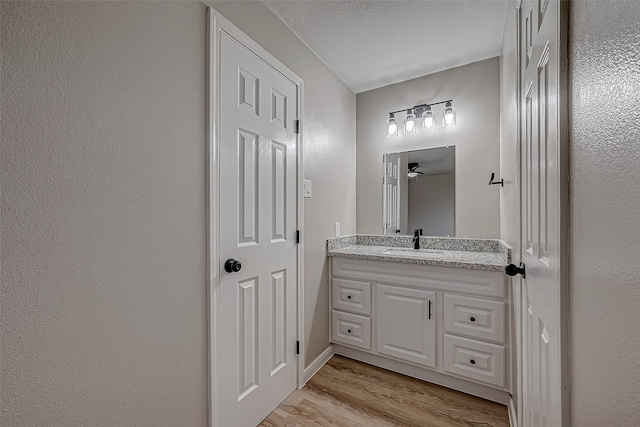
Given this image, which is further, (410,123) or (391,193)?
(391,193)

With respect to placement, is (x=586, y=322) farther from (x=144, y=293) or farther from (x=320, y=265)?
(x=320, y=265)

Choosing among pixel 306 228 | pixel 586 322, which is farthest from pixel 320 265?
pixel 586 322

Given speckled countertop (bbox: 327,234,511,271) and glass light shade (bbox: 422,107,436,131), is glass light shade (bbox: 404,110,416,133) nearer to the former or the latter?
glass light shade (bbox: 422,107,436,131)

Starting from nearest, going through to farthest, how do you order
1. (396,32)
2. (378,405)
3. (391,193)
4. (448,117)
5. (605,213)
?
1. (605,213)
2. (378,405)
3. (396,32)
4. (448,117)
5. (391,193)

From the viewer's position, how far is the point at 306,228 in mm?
1991

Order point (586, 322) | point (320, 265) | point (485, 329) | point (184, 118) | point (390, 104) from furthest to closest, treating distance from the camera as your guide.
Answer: point (390, 104), point (320, 265), point (485, 329), point (184, 118), point (586, 322)

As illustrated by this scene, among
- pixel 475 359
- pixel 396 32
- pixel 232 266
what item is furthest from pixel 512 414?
pixel 396 32

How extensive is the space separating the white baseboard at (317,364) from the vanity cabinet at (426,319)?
0.28 feet

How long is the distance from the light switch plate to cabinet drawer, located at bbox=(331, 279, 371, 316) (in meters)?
0.77

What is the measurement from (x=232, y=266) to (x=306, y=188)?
83 centimetres

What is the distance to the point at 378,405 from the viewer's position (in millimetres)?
1691

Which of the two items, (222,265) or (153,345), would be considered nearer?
(153,345)

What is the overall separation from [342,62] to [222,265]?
72.7 inches

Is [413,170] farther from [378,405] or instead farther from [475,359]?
[378,405]
